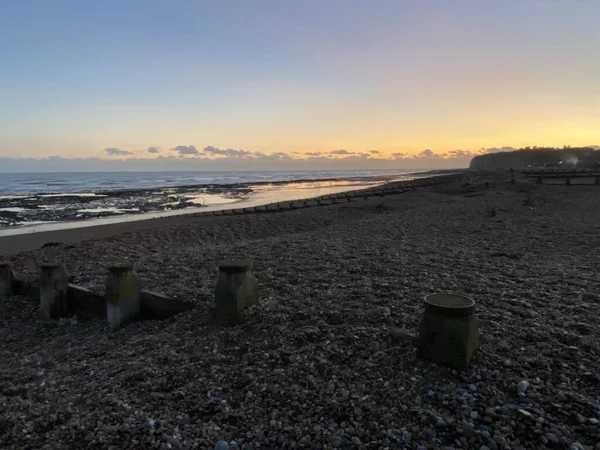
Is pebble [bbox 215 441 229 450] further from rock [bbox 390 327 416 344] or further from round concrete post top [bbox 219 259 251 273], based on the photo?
round concrete post top [bbox 219 259 251 273]

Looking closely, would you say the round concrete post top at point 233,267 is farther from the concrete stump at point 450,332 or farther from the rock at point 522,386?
the rock at point 522,386

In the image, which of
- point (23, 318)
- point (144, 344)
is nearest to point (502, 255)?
point (144, 344)

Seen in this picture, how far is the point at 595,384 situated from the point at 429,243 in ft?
23.9

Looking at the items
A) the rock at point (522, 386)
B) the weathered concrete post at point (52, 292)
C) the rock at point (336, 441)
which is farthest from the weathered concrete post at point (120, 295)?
the rock at point (522, 386)

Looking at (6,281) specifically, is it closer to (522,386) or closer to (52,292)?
(52,292)

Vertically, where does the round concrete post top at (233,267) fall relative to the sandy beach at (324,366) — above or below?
above

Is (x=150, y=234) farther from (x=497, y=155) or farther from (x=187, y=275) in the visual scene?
(x=497, y=155)

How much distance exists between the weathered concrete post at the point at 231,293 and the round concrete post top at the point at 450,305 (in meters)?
2.49

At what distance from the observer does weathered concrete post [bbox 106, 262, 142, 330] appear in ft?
21.4

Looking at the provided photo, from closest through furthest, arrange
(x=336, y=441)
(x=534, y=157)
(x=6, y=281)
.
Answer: (x=336, y=441), (x=6, y=281), (x=534, y=157)

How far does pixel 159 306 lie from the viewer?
6676 millimetres

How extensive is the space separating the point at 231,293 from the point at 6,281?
18.6ft

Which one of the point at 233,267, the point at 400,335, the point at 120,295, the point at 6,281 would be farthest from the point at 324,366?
the point at 6,281

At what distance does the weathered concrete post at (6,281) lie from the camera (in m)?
8.41
